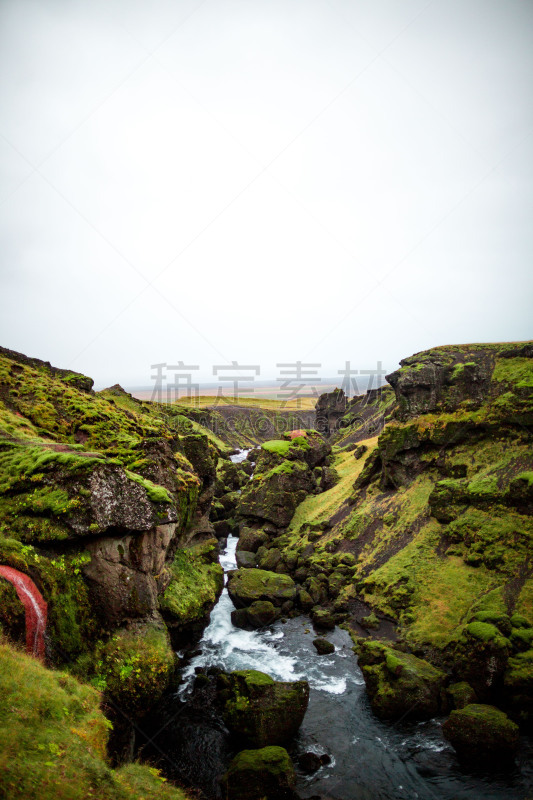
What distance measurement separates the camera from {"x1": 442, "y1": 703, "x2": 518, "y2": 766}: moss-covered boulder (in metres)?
16.0

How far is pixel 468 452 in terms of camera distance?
33750 millimetres

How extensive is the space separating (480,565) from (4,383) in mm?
35407

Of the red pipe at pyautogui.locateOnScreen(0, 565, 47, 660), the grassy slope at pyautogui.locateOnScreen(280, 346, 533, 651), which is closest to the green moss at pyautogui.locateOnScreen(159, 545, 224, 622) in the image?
the red pipe at pyautogui.locateOnScreen(0, 565, 47, 660)

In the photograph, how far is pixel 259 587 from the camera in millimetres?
31297

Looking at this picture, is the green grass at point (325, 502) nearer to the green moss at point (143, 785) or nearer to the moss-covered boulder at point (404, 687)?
the moss-covered boulder at point (404, 687)

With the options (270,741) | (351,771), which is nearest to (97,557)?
(270,741)

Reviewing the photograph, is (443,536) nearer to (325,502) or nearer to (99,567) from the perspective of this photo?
(325,502)

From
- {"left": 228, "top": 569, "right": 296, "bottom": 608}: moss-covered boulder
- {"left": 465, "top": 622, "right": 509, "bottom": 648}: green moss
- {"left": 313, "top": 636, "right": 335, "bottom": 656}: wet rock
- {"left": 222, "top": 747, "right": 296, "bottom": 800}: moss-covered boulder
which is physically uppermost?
{"left": 465, "top": 622, "right": 509, "bottom": 648}: green moss

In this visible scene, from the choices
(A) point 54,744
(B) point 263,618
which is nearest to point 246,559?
(B) point 263,618

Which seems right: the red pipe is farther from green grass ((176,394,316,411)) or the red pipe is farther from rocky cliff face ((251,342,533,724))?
green grass ((176,394,316,411))

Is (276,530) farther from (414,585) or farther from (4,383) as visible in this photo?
(4,383)

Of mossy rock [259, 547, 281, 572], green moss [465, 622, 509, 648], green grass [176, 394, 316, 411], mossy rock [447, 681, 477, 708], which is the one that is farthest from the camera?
green grass [176, 394, 316, 411]

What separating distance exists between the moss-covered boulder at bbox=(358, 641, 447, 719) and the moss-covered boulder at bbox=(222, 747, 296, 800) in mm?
6337

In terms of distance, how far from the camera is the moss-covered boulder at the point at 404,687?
18875 millimetres
